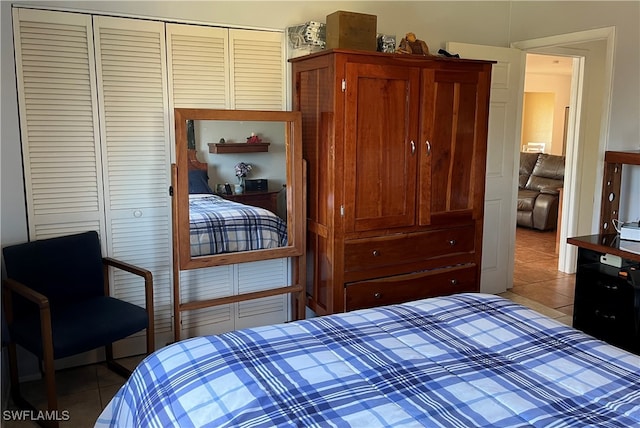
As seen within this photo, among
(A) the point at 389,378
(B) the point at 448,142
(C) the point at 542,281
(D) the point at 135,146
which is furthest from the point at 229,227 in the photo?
(C) the point at 542,281

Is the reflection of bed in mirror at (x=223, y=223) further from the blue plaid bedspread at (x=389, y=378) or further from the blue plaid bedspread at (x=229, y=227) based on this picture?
the blue plaid bedspread at (x=389, y=378)

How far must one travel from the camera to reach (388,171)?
3119mm

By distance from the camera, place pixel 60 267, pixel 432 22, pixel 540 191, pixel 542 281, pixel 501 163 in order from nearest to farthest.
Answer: pixel 60 267, pixel 432 22, pixel 501 163, pixel 542 281, pixel 540 191

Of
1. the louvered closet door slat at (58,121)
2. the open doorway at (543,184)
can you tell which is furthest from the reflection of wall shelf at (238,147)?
the open doorway at (543,184)

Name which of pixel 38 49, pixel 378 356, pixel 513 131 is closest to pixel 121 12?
pixel 38 49

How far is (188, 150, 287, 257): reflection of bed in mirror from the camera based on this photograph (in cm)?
293

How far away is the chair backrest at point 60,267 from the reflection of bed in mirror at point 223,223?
549 millimetres

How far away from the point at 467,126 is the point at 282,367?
7.35 ft

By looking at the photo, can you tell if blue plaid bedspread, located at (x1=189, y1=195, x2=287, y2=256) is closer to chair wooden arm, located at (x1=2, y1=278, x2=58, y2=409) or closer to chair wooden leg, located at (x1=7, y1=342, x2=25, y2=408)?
chair wooden arm, located at (x1=2, y1=278, x2=58, y2=409)

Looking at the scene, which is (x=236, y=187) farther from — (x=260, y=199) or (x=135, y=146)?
(x=135, y=146)

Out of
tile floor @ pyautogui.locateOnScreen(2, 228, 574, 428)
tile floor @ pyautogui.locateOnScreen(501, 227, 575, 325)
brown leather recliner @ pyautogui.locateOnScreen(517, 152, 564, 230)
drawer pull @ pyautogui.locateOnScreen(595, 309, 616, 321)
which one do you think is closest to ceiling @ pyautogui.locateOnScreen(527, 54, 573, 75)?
brown leather recliner @ pyautogui.locateOnScreen(517, 152, 564, 230)

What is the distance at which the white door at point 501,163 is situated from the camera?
13.4 feet

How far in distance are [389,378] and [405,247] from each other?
68.3 inches

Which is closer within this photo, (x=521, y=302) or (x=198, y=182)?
(x=198, y=182)
